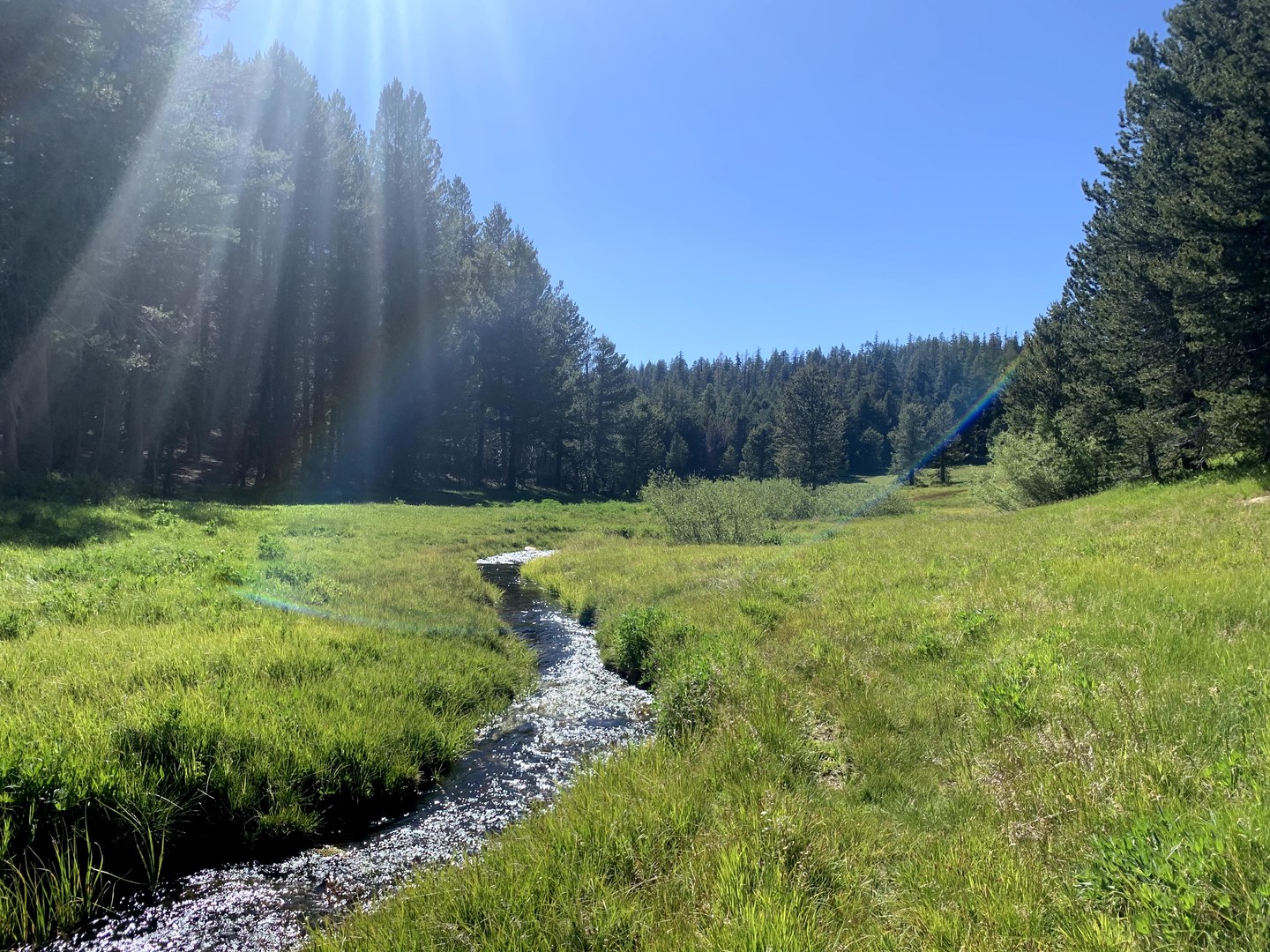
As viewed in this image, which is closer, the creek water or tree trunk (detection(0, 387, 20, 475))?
the creek water

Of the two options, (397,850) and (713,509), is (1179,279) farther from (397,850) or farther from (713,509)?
(397,850)

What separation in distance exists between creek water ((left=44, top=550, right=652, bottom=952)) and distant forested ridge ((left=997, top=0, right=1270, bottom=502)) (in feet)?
72.4

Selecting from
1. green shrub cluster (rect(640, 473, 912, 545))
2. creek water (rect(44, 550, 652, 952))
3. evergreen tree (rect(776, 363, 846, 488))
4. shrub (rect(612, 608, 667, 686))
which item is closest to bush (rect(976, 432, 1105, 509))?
green shrub cluster (rect(640, 473, 912, 545))

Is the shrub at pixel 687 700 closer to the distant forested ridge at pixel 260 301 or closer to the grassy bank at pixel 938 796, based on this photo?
the grassy bank at pixel 938 796

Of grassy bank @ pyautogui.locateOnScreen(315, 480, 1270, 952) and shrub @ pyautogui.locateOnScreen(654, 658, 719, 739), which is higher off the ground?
grassy bank @ pyautogui.locateOnScreen(315, 480, 1270, 952)

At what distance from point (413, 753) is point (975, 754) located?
6.07 metres

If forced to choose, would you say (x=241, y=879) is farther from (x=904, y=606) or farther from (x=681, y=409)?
(x=681, y=409)

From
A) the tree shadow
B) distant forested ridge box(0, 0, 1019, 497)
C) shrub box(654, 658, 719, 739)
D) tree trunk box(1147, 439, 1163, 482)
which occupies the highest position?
distant forested ridge box(0, 0, 1019, 497)

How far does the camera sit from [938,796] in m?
5.11

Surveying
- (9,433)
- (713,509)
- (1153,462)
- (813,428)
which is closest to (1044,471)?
(1153,462)

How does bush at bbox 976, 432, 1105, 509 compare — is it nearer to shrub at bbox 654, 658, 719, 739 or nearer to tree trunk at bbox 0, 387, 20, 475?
shrub at bbox 654, 658, 719, 739

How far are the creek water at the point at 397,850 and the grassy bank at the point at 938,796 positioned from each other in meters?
0.76

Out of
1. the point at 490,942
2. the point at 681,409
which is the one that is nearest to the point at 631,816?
the point at 490,942

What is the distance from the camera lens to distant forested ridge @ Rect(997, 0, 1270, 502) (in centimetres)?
1789
